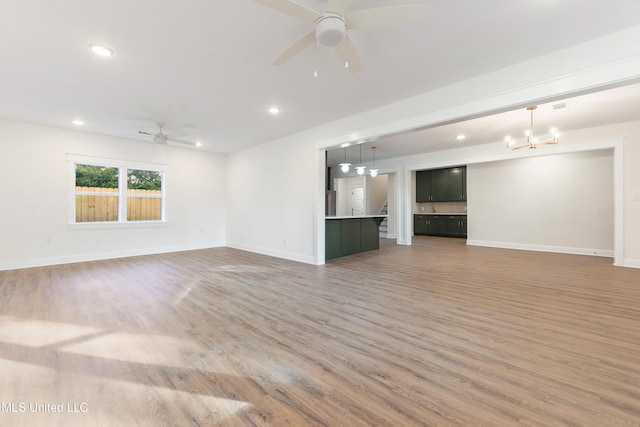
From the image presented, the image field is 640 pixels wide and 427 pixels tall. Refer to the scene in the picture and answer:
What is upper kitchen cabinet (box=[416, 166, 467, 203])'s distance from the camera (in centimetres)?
929

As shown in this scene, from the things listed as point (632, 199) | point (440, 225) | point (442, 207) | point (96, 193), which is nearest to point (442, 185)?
point (442, 207)

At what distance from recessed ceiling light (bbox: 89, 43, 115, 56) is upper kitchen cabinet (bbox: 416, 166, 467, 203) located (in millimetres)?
9744

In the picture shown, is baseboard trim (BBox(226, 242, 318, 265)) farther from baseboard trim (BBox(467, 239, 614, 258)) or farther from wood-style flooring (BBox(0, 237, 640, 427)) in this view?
baseboard trim (BBox(467, 239, 614, 258))

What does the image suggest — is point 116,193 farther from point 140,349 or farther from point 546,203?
point 546,203

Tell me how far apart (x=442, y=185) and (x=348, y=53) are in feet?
28.7

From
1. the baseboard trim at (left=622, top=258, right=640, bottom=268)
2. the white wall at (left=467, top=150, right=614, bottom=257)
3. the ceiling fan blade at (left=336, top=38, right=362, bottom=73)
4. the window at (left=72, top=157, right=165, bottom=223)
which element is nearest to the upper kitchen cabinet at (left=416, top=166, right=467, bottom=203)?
the white wall at (left=467, top=150, right=614, bottom=257)

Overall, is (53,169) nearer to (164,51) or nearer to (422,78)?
(164,51)

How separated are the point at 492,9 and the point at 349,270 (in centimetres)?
388

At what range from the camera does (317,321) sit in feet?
8.54

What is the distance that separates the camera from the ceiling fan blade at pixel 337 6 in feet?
5.76

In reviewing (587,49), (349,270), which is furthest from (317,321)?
(587,49)

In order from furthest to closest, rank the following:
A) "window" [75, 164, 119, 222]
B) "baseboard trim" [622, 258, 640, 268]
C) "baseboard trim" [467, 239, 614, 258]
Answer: "baseboard trim" [467, 239, 614, 258] → "window" [75, 164, 119, 222] → "baseboard trim" [622, 258, 640, 268]

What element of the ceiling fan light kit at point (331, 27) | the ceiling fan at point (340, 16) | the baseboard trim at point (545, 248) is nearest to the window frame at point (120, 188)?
the ceiling fan at point (340, 16)

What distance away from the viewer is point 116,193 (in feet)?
20.0
